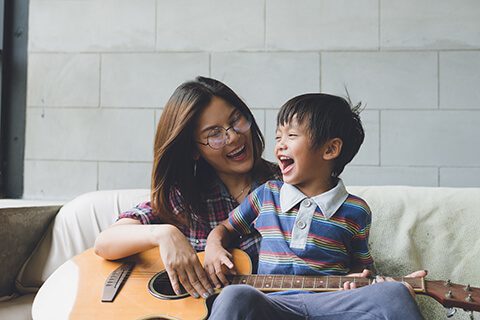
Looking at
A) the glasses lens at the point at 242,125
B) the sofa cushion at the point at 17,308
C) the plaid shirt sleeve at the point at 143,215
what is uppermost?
the glasses lens at the point at 242,125

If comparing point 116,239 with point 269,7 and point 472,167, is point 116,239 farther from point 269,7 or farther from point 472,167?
point 472,167

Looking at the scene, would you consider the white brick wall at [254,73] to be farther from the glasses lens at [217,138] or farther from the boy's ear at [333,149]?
the boy's ear at [333,149]

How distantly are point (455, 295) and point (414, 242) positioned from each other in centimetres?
61

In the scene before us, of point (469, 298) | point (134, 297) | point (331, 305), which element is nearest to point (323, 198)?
point (331, 305)

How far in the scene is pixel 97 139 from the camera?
8.16 feet

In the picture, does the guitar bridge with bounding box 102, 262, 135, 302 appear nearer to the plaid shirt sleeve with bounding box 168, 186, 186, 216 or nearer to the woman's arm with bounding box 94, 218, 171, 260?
the woman's arm with bounding box 94, 218, 171, 260

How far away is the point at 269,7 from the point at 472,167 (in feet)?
3.28

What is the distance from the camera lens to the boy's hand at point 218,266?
1420 millimetres

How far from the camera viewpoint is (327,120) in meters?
1.42

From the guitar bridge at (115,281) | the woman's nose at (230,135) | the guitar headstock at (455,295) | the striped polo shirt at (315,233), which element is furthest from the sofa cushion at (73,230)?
the guitar headstock at (455,295)

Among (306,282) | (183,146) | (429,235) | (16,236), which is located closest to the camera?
(306,282)

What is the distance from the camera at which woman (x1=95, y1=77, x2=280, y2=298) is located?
1.61 m

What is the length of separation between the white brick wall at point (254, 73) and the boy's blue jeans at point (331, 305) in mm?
1158

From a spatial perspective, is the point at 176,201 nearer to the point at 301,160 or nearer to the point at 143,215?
the point at 143,215
